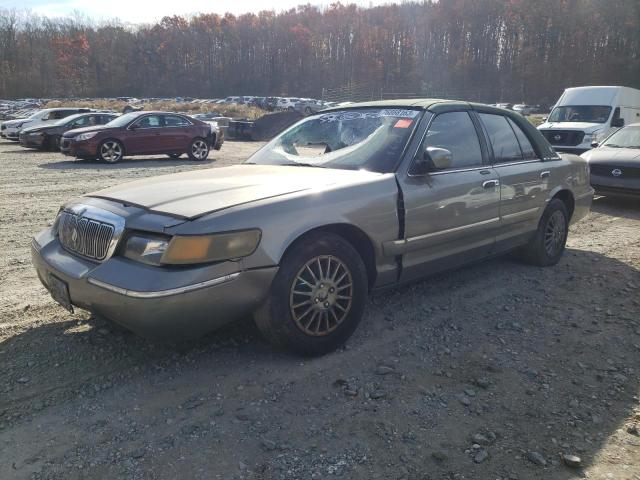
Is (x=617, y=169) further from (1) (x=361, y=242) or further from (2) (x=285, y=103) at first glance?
(2) (x=285, y=103)

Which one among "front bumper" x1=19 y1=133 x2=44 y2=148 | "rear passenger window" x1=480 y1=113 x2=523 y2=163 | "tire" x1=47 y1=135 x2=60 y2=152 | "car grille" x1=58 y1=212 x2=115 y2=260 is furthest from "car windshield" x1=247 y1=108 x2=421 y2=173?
"front bumper" x1=19 y1=133 x2=44 y2=148

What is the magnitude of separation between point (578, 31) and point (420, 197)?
8140cm

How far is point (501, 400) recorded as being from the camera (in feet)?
9.36

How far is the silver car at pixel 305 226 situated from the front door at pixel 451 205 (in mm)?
13

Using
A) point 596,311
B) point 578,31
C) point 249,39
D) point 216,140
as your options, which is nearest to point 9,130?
point 216,140

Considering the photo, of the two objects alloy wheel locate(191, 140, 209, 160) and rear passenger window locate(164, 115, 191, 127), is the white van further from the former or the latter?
rear passenger window locate(164, 115, 191, 127)

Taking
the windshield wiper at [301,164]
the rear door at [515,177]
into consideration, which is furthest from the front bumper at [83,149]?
the rear door at [515,177]

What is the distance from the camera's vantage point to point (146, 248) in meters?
2.76

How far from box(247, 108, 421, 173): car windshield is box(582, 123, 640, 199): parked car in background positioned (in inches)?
248

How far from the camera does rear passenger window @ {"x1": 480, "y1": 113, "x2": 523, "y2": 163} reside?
4508 millimetres

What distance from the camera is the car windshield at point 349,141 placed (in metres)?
3.73

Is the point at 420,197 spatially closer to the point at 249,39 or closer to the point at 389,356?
the point at 389,356

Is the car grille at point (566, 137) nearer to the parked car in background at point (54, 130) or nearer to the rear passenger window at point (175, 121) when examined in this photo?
the rear passenger window at point (175, 121)

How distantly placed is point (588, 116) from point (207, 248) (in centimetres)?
1440
